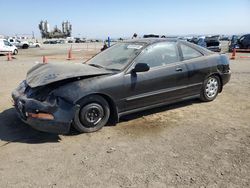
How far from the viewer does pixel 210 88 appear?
6930mm

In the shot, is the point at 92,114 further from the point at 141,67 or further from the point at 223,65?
the point at 223,65

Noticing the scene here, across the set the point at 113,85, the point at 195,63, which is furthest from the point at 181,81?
the point at 113,85

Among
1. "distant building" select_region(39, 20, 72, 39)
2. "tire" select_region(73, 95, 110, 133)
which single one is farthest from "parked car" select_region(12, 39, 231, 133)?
"distant building" select_region(39, 20, 72, 39)

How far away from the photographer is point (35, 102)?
15.3 ft

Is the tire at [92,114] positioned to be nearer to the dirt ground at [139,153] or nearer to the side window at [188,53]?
the dirt ground at [139,153]

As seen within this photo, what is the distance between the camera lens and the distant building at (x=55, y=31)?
12125 cm

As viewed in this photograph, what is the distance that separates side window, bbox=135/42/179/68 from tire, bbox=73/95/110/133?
1.06 metres

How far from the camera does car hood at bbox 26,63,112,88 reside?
4840 mm

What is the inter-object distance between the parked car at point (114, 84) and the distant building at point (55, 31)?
4767 inches

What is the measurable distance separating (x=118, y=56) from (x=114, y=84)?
0.96 m

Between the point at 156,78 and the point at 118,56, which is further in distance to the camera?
the point at 118,56

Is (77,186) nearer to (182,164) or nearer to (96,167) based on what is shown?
(96,167)

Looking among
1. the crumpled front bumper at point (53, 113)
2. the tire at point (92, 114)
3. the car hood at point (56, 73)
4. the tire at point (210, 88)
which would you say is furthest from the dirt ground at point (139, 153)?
the car hood at point (56, 73)

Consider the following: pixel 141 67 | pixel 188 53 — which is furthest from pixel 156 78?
pixel 188 53
